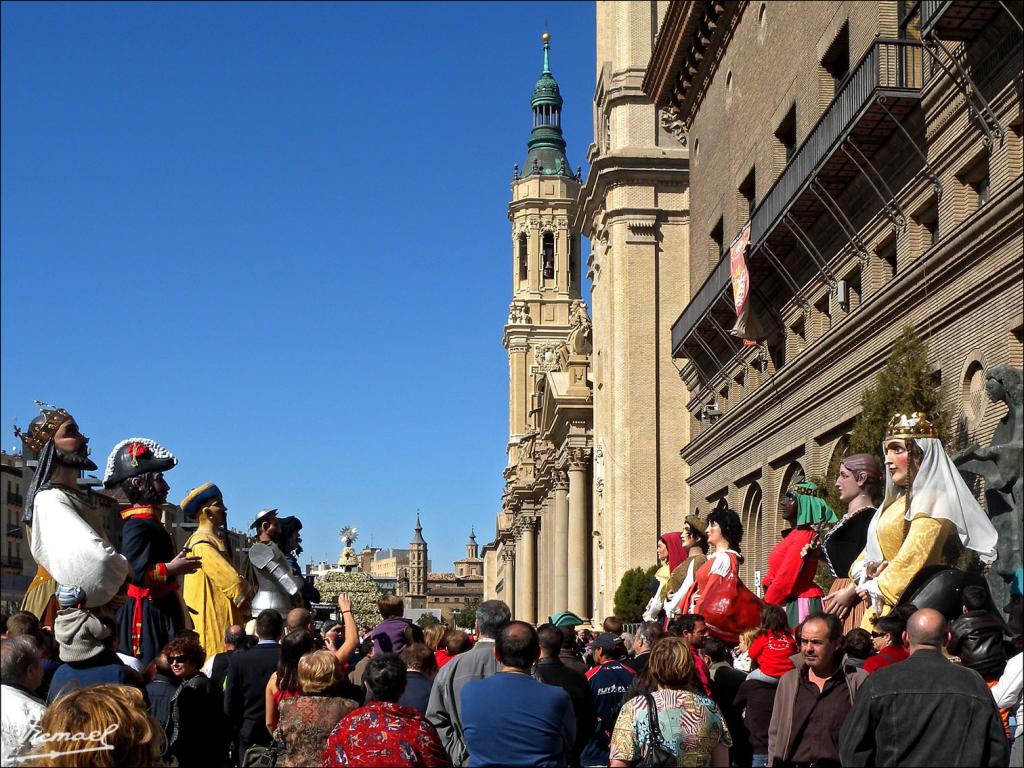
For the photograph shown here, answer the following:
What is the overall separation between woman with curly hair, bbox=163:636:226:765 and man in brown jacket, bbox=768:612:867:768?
3274 mm

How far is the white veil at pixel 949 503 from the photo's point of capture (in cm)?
1036

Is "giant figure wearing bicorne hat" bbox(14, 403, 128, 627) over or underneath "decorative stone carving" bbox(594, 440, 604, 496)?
underneath

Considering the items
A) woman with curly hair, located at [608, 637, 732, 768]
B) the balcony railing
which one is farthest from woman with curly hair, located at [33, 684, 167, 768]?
the balcony railing

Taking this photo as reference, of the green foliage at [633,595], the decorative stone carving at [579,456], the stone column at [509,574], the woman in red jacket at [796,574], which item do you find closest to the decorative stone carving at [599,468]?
the green foliage at [633,595]

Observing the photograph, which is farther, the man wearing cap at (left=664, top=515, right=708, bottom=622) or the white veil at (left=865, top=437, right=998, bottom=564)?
the man wearing cap at (left=664, top=515, right=708, bottom=622)

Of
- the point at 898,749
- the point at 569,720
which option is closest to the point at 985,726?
the point at 898,749

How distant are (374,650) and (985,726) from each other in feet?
21.0

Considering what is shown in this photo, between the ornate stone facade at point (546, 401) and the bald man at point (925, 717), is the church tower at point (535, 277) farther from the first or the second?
the bald man at point (925, 717)

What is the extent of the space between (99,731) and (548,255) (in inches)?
4600

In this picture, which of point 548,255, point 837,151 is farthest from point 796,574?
point 548,255

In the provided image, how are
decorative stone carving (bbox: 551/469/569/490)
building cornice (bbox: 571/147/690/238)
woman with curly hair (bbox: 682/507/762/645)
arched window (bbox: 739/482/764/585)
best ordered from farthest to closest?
decorative stone carving (bbox: 551/469/569/490) < building cornice (bbox: 571/147/690/238) < arched window (bbox: 739/482/764/585) < woman with curly hair (bbox: 682/507/762/645)

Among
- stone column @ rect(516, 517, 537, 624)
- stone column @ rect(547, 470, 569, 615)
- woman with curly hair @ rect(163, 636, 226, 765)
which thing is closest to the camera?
woman with curly hair @ rect(163, 636, 226, 765)

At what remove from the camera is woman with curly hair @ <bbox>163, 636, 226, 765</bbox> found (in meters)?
8.29

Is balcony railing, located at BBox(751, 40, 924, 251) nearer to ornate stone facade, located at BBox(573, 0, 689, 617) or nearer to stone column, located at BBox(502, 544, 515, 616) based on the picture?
ornate stone facade, located at BBox(573, 0, 689, 617)
